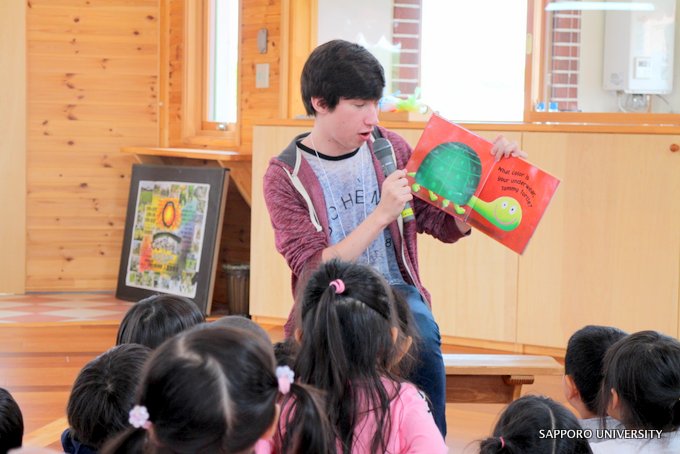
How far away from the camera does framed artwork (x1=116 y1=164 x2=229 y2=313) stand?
5.66 meters

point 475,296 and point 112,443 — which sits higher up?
point 112,443

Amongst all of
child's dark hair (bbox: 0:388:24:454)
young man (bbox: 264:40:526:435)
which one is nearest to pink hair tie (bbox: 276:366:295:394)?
child's dark hair (bbox: 0:388:24:454)

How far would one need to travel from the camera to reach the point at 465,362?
10.6ft

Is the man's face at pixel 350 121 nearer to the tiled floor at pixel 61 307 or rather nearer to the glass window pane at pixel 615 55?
the glass window pane at pixel 615 55

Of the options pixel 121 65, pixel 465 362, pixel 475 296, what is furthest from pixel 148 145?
pixel 465 362

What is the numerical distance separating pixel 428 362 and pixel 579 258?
2349 mm

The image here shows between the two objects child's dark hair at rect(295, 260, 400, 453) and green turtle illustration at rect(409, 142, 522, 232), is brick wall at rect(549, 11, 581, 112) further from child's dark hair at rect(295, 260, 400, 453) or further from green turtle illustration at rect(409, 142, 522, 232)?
child's dark hair at rect(295, 260, 400, 453)

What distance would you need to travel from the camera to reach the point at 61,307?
5902mm

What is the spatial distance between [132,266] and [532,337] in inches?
105

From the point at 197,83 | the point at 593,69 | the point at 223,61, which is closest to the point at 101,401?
the point at 593,69

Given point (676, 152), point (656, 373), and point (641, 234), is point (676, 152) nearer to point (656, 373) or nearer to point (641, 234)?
point (641, 234)

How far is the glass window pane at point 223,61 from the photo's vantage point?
239 inches

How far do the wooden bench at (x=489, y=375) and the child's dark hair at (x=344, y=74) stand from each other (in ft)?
3.64

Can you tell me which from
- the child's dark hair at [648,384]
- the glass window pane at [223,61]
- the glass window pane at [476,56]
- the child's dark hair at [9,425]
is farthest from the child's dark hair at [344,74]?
the glass window pane at [223,61]
